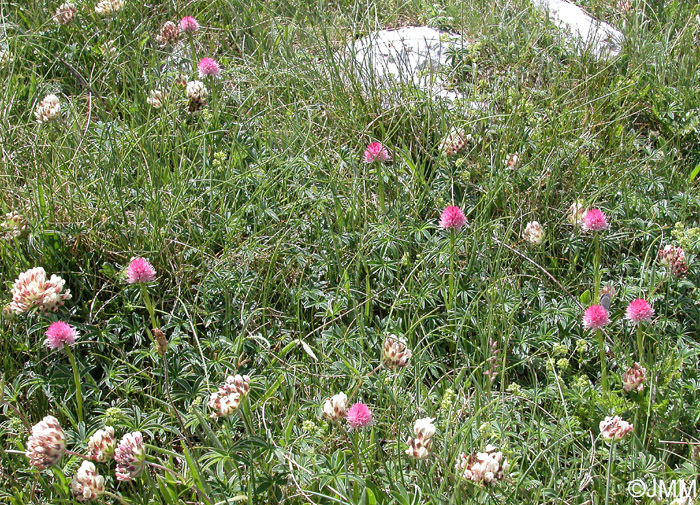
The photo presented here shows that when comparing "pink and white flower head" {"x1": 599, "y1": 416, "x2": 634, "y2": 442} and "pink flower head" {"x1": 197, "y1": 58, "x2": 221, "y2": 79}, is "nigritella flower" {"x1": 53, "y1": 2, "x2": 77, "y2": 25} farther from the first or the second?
"pink and white flower head" {"x1": 599, "y1": 416, "x2": 634, "y2": 442}

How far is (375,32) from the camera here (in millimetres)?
3887

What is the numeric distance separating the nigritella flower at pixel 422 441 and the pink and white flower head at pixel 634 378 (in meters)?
0.70

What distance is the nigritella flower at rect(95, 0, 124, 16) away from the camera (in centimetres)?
371

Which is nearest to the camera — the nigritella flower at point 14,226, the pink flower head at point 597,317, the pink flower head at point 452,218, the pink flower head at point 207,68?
the pink flower head at point 597,317

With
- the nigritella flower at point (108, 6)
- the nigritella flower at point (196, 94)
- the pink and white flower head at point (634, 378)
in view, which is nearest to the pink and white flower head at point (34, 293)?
the nigritella flower at point (196, 94)

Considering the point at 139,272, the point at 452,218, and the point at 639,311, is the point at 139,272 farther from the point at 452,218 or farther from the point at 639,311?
the point at 639,311

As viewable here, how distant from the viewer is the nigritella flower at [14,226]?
261 centimetres

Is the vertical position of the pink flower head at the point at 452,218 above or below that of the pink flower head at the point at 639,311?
above

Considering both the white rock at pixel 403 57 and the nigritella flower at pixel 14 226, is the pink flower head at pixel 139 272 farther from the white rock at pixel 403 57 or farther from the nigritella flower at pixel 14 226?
the white rock at pixel 403 57

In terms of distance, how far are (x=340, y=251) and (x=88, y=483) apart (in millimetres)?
1267

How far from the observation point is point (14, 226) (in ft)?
8.59

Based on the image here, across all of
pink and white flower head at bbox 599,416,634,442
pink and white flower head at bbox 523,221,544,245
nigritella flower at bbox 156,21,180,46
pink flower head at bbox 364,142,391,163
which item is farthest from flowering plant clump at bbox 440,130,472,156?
nigritella flower at bbox 156,21,180,46

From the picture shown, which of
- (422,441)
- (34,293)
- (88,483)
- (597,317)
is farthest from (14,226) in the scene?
(597,317)

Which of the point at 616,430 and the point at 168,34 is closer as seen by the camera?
the point at 616,430
